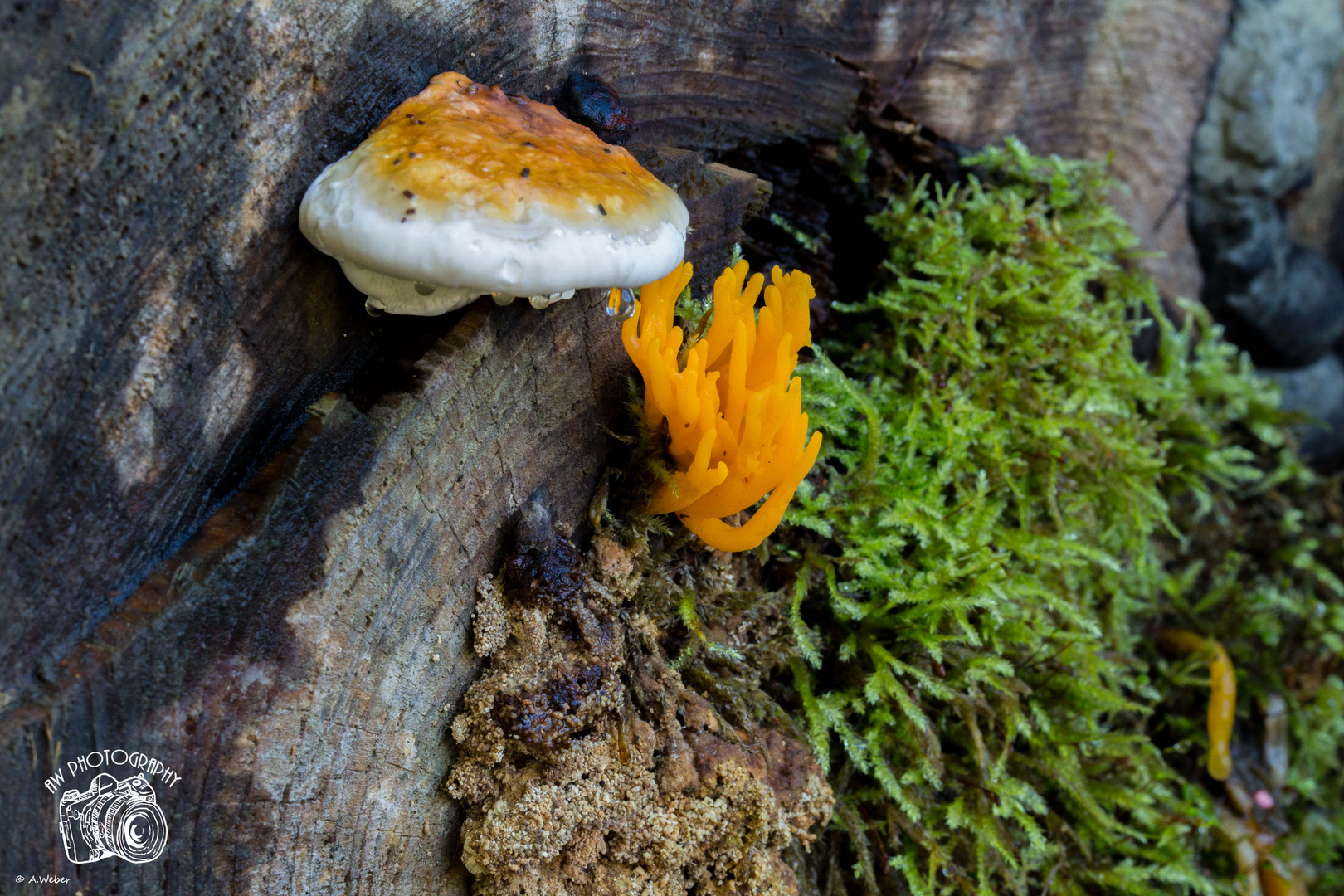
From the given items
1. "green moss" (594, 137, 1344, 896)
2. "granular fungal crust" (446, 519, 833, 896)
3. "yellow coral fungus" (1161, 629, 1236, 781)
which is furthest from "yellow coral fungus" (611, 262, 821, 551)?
"yellow coral fungus" (1161, 629, 1236, 781)

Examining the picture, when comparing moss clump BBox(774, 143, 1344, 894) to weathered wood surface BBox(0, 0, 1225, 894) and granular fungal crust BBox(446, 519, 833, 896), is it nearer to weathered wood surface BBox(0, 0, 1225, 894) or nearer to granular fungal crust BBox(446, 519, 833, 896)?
granular fungal crust BBox(446, 519, 833, 896)

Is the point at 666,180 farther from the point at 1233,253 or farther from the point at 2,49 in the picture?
the point at 1233,253

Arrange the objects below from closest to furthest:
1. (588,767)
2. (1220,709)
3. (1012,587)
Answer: (588,767)
(1012,587)
(1220,709)

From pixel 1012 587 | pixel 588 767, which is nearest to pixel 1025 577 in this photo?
pixel 1012 587

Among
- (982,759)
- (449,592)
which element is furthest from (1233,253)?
(449,592)

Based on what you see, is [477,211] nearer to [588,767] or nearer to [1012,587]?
[588,767]

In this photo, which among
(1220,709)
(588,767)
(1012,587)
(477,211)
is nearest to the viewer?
(477,211)

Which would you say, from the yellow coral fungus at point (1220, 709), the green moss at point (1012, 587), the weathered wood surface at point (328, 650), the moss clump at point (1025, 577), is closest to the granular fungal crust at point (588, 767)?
the weathered wood surface at point (328, 650)
